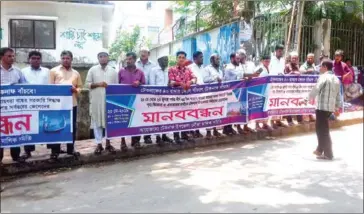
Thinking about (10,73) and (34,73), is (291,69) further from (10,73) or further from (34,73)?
(10,73)

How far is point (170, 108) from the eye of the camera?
6.88 metres

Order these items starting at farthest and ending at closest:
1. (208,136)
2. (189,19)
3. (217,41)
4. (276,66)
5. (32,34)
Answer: (189,19) → (32,34) → (217,41) → (276,66) → (208,136)

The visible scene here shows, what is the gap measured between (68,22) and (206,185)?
11791 mm

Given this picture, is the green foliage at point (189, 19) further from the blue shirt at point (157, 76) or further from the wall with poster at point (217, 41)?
the blue shirt at point (157, 76)

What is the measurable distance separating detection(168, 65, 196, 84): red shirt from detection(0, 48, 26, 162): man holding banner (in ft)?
7.84

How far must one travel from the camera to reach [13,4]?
1412cm

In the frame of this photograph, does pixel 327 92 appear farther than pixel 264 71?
No

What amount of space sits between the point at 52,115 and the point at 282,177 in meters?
3.34

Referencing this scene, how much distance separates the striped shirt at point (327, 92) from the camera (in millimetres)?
6238

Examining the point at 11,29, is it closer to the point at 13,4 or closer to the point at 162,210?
the point at 13,4

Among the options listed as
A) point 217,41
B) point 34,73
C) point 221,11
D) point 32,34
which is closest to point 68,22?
point 32,34

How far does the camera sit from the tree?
24656 millimetres

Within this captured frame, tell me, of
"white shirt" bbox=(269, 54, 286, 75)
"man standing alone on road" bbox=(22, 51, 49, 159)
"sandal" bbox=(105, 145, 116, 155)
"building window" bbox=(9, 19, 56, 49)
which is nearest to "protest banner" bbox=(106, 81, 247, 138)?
"sandal" bbox=(105, 145, 116, 155)

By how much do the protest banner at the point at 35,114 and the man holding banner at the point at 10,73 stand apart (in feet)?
0.46
